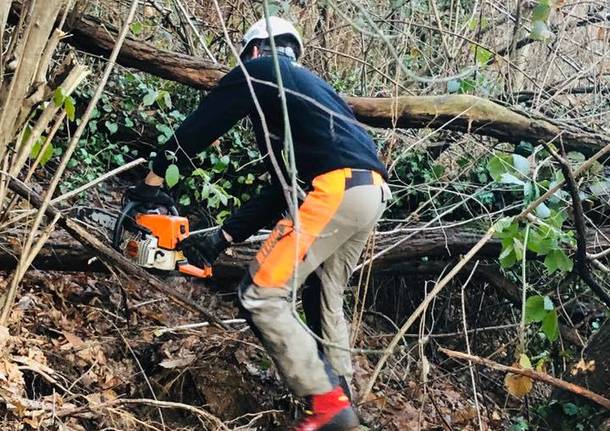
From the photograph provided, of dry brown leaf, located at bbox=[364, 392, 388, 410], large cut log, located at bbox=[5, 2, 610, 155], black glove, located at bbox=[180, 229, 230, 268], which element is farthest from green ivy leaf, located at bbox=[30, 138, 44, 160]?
dry brown leaf, located at bbox=[364, 392, 388, 410]

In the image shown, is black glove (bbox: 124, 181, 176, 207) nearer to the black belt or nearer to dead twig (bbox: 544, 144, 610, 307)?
the black belt

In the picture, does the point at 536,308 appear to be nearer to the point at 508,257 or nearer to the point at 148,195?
the point at 508,257

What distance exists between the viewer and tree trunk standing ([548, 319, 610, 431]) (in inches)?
157

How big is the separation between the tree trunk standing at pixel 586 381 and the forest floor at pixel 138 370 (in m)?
0.68

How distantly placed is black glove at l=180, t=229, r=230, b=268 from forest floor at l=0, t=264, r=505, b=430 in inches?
17.5

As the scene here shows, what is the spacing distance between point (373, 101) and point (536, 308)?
166 centimetres

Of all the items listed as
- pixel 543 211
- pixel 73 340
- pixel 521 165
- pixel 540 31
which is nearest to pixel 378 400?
pixel 543 211

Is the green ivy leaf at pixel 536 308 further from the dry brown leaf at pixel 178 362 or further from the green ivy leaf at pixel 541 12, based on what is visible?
the green ivy leaf at pixel 541 12

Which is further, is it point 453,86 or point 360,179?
point 453,86

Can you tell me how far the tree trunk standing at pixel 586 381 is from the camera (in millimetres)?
3990

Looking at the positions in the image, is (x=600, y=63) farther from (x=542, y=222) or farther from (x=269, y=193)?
(x=269, y=193)

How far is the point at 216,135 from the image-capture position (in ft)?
11.3

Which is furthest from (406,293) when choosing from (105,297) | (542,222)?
(105,297)

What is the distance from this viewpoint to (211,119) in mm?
3398
